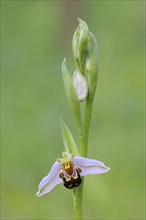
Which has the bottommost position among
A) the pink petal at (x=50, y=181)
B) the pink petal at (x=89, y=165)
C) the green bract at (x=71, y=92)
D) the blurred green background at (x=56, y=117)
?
the blurred green background at (x=56, y=117)

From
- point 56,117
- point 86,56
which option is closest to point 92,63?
point 86,56

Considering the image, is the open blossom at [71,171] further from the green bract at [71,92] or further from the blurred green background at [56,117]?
the blurred green background at [56,117]

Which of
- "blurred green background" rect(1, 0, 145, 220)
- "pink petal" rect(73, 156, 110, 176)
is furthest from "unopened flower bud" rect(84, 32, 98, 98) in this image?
"blurred green background" rect(1, 0, 145, 220)

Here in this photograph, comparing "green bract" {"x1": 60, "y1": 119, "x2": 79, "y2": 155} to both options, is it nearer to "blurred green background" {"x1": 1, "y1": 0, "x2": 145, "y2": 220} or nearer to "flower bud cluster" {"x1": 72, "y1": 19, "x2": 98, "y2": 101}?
"flower bud cluster" {"x1": 72, "y1": 19, "x2": 98, "y2": 101}

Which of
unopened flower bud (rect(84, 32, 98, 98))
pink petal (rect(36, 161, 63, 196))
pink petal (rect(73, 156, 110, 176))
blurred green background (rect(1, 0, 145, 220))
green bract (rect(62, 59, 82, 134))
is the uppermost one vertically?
unopened flower bud (rect(84, 32, 98, 98))

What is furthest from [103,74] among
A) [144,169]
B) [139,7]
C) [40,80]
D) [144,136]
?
[139,7]

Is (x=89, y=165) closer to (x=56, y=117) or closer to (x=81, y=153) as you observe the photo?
(x=81, y=153)

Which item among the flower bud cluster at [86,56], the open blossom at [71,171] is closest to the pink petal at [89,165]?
the open blossom at [71,171]
